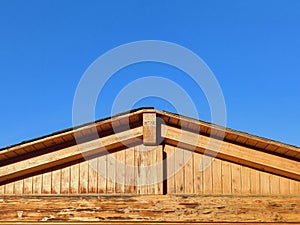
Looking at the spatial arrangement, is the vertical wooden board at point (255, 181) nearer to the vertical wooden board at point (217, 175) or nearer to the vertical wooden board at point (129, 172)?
the vertical wooden board at point (217, 175)

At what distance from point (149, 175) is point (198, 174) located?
0.83 m

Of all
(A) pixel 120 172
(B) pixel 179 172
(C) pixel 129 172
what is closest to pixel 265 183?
(B) pixel 179 172

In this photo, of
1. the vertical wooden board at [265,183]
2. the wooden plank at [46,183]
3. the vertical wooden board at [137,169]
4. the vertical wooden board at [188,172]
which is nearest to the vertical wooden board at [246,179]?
the vertical wooden board at [265,183]

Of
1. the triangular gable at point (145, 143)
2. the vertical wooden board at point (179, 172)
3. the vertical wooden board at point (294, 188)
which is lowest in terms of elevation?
the vertical wooden board at point (294, 188)

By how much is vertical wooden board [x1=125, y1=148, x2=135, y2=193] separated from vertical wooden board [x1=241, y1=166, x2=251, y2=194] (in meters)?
1.86

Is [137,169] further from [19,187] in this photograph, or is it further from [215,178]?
[19,187]

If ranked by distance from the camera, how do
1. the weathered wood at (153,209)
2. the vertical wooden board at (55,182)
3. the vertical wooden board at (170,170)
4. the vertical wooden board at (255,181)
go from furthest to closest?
1. the vertical wooden board at (255,181)
2. the vertical wooden board at (170,170)
3. the vertical wooden board at (55,182)
4. the weathered wood at (153,209)

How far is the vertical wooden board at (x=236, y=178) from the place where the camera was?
8.99 metres

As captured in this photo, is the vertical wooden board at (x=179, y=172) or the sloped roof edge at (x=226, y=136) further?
the vertical wooden board at (x=179, y=172)

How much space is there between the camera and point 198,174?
9.01 metres

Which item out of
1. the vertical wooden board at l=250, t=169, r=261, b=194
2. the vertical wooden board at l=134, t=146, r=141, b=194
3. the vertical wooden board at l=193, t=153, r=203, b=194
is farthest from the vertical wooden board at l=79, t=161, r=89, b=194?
the vertical wooden board at l=250, t=169, r=261, b=194

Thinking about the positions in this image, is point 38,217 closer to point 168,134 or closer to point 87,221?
point 87,221

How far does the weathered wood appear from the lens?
869cm

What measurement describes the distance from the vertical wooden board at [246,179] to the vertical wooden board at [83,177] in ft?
8.61
